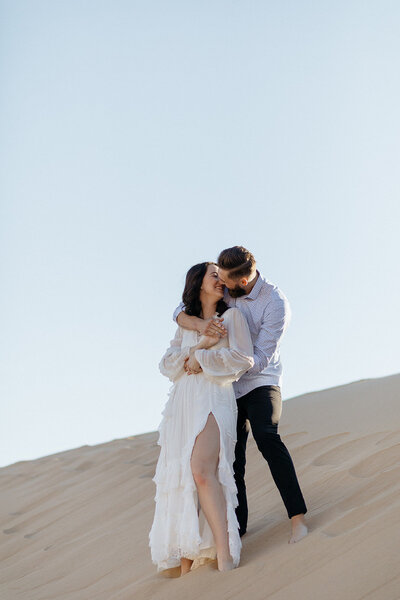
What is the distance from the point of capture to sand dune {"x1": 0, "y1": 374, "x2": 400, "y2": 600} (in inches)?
129

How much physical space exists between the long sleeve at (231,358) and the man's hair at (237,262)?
0.95 ft

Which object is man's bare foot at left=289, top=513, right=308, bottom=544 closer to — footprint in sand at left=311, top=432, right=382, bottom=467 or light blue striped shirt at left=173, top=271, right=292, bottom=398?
light blue striped shirt at left=173, top=271, right=292, bottom=398

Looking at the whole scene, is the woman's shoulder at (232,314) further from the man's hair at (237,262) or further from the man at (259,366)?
the man's hair at (237,262)

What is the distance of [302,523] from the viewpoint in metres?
3.98

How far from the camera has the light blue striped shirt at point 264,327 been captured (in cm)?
430

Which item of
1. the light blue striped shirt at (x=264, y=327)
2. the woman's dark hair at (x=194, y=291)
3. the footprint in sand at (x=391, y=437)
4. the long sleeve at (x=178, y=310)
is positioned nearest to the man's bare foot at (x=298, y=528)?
the light blue striped shirt at (x=264, y=327)

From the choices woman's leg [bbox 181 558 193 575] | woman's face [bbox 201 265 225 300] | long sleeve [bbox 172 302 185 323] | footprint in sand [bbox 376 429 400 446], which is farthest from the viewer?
footprint in sand [bbox 376 429 400 446]

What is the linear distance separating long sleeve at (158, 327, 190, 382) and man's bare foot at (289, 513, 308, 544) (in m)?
1.06

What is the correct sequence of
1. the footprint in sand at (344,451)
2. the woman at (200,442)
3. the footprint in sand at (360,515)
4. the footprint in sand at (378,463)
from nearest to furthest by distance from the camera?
the footprint in sand at (360,515) → the woman at (200,442) → the footprint in sand at (378,463) → the footprint in sand at (344,451)

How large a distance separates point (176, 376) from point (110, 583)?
5.01 feet

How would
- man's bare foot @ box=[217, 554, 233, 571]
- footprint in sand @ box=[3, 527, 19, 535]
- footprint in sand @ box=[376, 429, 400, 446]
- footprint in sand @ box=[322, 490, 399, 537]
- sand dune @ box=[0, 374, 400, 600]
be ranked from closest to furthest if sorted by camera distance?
1. sand dune @ box=[0, 374, 400, 600]
2. footprint in sand @ box=[322, 490, 399, 537]
3. man's bare foot @ box=[217, 554, 233, 571]
4. footprint in sand @ box=[376, 429, 400, 446]
5. footprint in sand @ box=[3, 527, 19, 535]

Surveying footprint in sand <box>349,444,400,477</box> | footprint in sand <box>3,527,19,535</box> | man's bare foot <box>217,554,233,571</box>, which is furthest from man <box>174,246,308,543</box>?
footprint in sand <box>3,527,19,535</box>

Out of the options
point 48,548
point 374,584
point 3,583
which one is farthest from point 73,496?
point 374,584

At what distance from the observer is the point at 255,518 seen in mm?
4980
